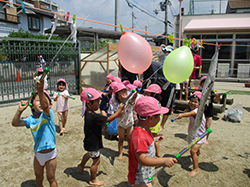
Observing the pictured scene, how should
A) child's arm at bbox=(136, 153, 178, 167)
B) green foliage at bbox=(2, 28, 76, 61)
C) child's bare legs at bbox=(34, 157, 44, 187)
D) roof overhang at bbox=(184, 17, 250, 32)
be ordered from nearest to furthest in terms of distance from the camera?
1. child's arm at bbox=(136, 153, 178, 167)
2. child's bare legs at bbox=(34, 157, 44, 187)
3. green foliage at bbox=(2, 28, 76, 61)
4. roof overhang at bbox=(184, 17, 250, 32)

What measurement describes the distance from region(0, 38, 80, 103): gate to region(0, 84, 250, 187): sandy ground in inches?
117

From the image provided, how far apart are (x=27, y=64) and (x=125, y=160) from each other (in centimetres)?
682

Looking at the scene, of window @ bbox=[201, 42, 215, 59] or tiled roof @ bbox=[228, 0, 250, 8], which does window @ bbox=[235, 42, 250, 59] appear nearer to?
window @ bbox=[201, 42, 215, 59]

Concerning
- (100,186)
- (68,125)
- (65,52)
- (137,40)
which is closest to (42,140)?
(100,186)

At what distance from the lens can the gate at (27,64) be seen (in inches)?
294

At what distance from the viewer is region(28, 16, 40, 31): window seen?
29172 millimetres

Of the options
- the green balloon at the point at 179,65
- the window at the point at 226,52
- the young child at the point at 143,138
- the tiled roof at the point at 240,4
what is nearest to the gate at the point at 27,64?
the green balloon at the point at 179,65

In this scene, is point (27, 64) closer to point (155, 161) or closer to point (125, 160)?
point (125, 160)

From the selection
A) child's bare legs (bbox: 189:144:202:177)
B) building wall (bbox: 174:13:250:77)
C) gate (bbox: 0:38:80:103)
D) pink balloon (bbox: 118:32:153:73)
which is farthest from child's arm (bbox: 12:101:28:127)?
building wall (bbox: 174:13:250:77)

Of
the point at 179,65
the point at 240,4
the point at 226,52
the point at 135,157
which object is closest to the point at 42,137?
the point at 135,157

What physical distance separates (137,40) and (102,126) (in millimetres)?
1676

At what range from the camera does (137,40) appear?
3.38 metres

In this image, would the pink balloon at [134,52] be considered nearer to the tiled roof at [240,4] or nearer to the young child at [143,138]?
the young child at [143,138]

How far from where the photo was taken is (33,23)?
1168 inches
